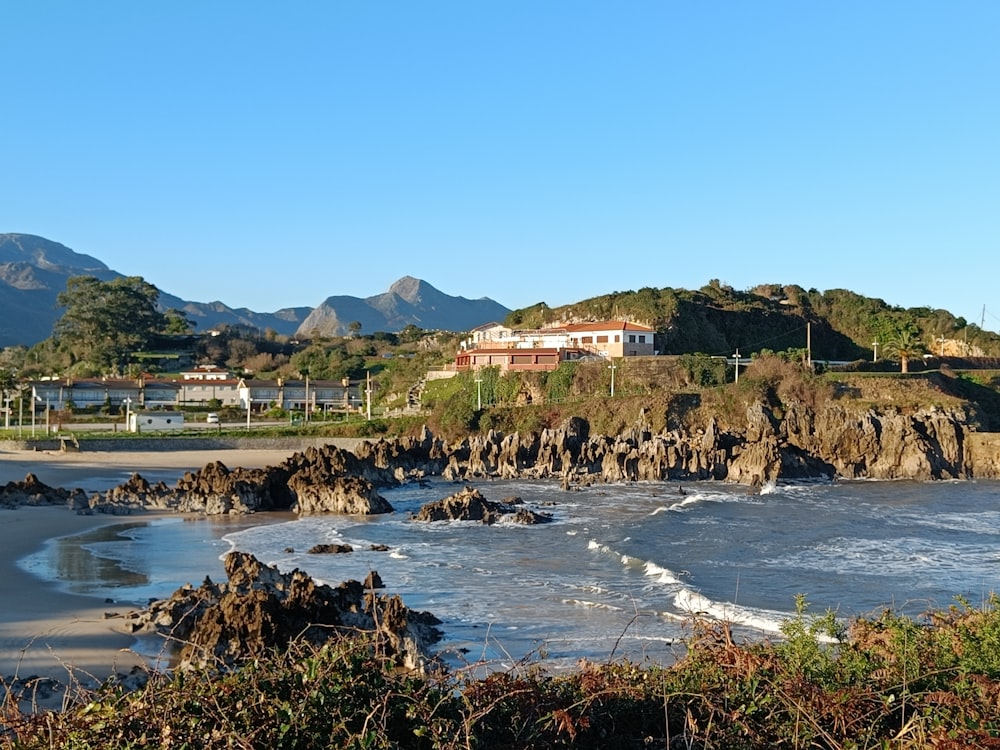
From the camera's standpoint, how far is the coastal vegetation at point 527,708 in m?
4.89

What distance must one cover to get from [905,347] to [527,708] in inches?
2555

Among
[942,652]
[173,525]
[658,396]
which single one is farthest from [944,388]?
[942,652]

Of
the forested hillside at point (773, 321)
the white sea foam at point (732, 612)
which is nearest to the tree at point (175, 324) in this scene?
the forested hillside at point (773, 321)

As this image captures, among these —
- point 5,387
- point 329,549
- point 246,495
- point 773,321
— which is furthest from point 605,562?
point 773,321

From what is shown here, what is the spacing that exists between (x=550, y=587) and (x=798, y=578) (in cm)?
592

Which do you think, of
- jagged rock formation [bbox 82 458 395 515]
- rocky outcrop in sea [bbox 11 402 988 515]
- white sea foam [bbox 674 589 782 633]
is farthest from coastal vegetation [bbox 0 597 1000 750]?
rocky outcrop in sea [bbox 11 402 988 515]

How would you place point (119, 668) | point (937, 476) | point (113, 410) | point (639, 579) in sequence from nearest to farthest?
point (119, 668) < point (639, 579) < point (937, 476) < point (113, 410)

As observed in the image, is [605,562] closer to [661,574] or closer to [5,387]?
[661,574]

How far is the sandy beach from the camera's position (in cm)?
1291

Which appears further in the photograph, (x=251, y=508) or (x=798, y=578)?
(x=251, y=508)

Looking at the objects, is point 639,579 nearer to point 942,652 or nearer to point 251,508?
point 942,652

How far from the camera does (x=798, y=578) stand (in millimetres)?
21641

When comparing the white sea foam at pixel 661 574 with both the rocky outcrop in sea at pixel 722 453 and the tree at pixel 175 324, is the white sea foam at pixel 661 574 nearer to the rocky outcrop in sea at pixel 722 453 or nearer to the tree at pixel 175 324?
the rocky outcrop in sea at pixel 722 453

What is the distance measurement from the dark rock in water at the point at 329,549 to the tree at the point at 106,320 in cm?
7439
